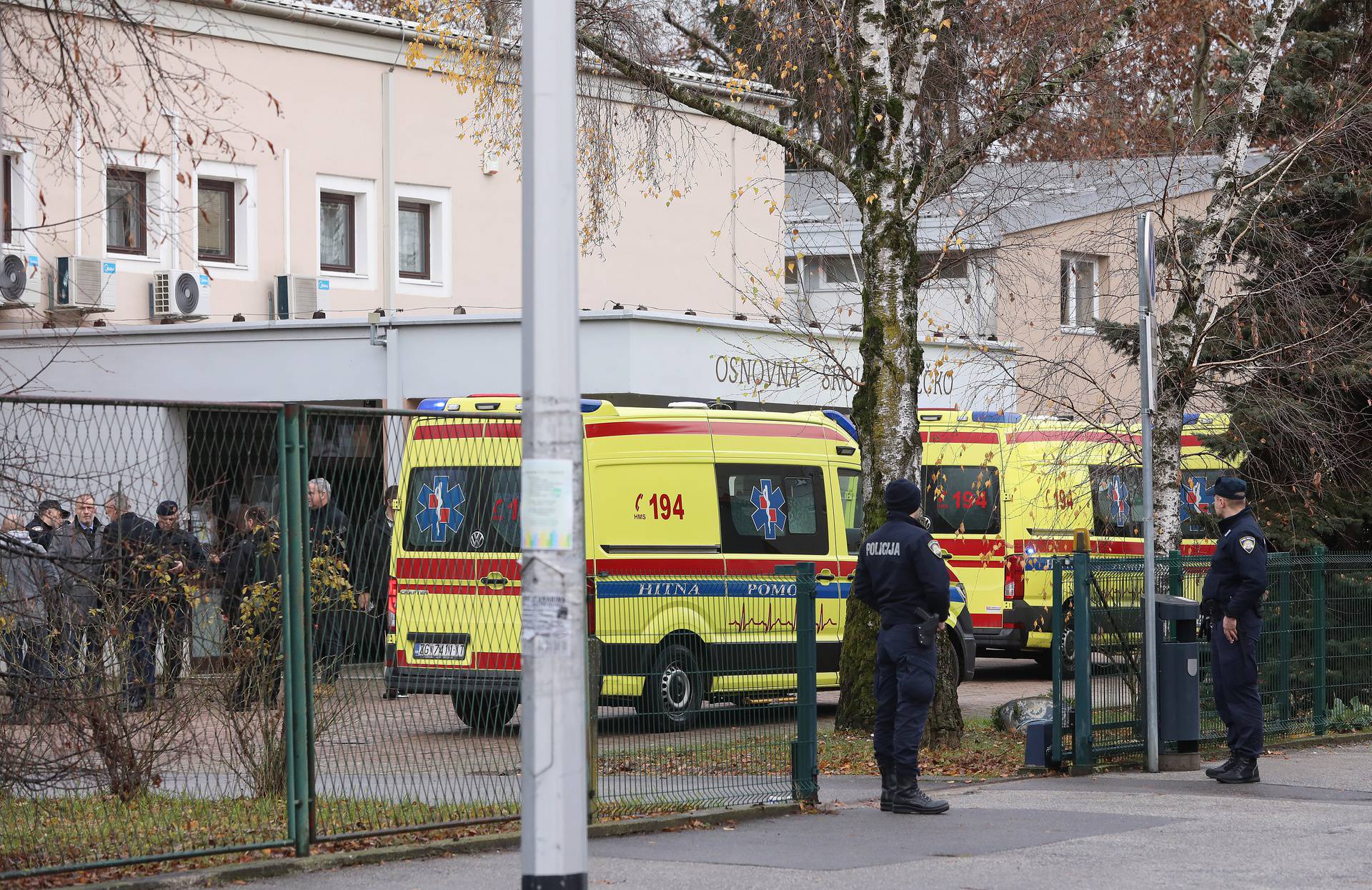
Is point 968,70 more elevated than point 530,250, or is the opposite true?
point 968,70

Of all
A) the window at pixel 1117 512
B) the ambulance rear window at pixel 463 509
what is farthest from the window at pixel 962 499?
the ambulance rear window at pixel 463 509

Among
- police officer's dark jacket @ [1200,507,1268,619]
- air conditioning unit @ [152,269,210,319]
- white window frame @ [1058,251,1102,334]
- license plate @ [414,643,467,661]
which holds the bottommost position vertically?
license plate @ [414,643,467,661]

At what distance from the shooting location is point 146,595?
25.5 ft

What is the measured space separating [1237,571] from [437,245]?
1613 centimetres

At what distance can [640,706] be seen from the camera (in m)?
9.66

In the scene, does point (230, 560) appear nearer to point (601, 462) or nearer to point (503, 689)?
point (503, 689)

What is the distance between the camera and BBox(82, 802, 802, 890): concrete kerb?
24.4ft

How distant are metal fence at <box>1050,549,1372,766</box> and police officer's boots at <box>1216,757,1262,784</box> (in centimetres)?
83

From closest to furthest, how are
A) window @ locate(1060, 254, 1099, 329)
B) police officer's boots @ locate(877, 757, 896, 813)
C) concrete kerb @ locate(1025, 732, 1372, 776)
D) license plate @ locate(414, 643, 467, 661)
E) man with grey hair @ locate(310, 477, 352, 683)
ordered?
man with grey hair @ locate(310, 477, 352, 683)
license plate @ locate(414, 643, 467, 661)
police officer's boots @ locate(877, 757, 896, 813)
concrete kerb @ locate(1025, 732, 1372, 776)
window @ locate(1060, 254, 1099, 329)

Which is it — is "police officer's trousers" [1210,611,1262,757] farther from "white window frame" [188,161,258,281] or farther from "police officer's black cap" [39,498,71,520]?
"white window frame" [188,161,258,281]

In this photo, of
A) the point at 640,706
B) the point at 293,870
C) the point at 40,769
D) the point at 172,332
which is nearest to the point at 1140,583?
the point at 640,706

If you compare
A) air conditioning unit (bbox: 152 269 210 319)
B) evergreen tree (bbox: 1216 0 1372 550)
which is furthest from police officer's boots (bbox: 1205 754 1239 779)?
air conditioning unit (bbox: 152 269 210 319)

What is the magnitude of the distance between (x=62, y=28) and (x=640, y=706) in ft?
15.0

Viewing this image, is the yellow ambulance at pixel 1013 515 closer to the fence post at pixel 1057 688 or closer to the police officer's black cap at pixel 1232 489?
the police officer's black cap at pixel 1232 489
